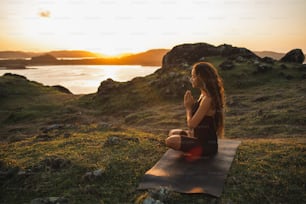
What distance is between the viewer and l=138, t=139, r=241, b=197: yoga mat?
7.80m

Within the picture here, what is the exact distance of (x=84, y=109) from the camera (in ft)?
115

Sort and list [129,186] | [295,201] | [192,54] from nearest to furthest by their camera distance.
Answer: [295,201] → [129,186] → [192,54]

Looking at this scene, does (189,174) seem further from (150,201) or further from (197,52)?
(197,52)

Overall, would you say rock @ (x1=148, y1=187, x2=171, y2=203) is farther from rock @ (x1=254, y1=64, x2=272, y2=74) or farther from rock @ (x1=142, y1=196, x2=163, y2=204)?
rock @ (x1=254, y1=64, x2=272, y2=74)

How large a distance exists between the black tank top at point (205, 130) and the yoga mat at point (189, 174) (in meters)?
0.69

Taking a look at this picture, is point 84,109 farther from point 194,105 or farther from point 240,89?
point 194,105

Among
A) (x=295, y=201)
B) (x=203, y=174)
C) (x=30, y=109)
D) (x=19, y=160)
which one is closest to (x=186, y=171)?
(x=203, y=174)

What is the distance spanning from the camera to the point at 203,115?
905cm

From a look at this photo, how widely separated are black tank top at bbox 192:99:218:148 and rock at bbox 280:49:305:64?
44.8 meters

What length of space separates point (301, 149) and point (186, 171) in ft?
17.0

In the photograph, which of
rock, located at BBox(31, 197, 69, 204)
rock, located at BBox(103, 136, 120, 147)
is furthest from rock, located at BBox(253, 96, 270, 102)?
rock, located at BBox(31, 197, 69, 204)

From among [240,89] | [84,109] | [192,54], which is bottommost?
[84,109]

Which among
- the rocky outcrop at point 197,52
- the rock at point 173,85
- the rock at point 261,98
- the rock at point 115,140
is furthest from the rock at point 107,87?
the rock at point 115,140

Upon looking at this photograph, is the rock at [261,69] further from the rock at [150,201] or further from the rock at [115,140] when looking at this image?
the rock at [150,201]
